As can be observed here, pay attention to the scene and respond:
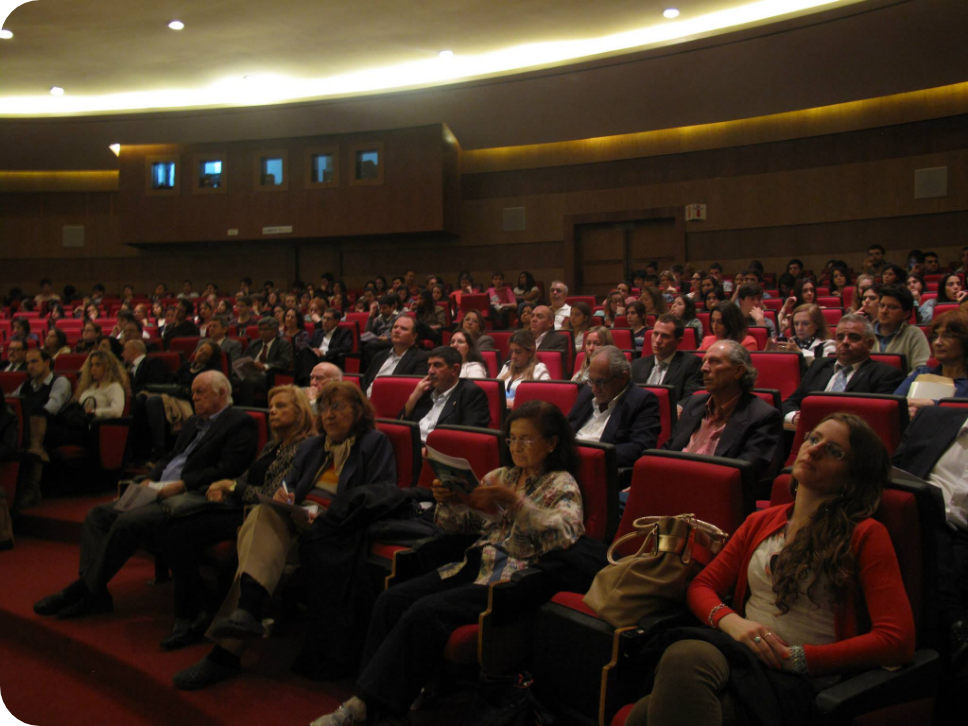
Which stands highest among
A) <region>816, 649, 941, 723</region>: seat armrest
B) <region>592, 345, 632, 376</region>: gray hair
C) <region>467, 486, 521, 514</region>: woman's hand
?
<region>592, 345, 632, 376</region>: gray hair

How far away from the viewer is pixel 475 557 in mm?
2012

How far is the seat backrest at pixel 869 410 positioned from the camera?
216 cm

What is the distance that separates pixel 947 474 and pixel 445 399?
1.89 metres

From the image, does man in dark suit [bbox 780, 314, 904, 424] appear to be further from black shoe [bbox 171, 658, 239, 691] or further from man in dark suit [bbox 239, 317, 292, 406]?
man in dark suit [bbox 239, 317, 292, 406]

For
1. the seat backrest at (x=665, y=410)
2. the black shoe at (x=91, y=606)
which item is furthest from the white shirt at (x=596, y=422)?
the black shoe at (x=91, y=606)

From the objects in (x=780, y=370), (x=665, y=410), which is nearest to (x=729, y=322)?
(x=780, y=370)

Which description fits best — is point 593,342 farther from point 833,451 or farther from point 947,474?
point 833,451

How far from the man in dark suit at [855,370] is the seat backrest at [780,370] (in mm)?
274

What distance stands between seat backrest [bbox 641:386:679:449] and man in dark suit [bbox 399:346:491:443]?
0.70 metres

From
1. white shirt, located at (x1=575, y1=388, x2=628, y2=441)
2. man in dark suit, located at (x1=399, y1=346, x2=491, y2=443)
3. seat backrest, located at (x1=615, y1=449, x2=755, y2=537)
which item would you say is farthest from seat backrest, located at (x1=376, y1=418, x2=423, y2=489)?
seat backrest, located at (x1=615, y1=449, x2=755, y2=537)

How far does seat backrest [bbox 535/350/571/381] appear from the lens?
4.12 m

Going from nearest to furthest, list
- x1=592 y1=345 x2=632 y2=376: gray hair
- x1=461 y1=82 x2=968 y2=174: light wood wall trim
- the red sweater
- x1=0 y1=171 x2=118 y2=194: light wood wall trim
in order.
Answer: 1. the red sweater
2. x1=592 y1=345 x2=632 y2=376: gray hair
3. x1=461 y1=82 x2=968 y2=174: light wood wall trim
4. x1=0 y1=171 x2=118 y2=194: light wood wall trim

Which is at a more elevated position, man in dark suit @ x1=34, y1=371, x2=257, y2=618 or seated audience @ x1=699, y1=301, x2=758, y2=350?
seated audience @ x1=699, y1=301, x2=758, y2=350

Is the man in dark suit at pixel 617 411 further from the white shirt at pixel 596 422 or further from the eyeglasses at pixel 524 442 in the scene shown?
the eyeglasses at pixel 524 442
